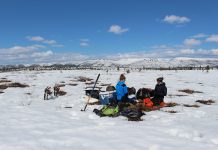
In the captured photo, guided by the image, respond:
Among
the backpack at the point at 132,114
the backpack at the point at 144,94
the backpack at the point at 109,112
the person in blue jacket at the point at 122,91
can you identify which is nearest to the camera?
the backpack at the point at 132,114

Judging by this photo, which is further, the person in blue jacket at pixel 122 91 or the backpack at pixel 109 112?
the person in blue jacket at pixel 122 91

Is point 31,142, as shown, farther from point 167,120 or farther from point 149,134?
point 167,120

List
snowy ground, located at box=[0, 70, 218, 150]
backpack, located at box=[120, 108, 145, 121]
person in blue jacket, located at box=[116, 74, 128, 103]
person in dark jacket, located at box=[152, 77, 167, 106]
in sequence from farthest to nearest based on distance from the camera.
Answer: person in dark jacket, located at box=[152, 77, 167, 106] < person in blue jacket, located at box=[116, 74, 128, 103] < backpack, located at box=[120, 108, 145, 121] < snowy ground, located at box=[0, 70, 218, 150]

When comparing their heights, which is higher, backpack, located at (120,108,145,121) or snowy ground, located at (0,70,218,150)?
backpack, located at (120,108,145,121)

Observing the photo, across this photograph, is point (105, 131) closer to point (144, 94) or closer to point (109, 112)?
point (109, 112)

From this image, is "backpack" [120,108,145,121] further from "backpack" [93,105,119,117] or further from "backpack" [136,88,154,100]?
"backpack" [136,88,154,100]

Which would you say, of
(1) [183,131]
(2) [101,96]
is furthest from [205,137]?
(2) [101,96]

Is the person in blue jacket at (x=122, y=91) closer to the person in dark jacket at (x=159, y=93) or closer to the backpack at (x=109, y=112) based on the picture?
the person in dark jacket at (x=159, y=93)

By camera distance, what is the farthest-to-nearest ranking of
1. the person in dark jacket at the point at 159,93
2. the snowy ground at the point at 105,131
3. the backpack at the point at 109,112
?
the person in dark jacket at the point at 159,93, the backpack at the point at 109,112, the snowy ground at the point at 105,131

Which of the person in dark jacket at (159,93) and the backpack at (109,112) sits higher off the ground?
the person in dark jacket at (159,93)

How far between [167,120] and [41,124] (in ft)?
17.7

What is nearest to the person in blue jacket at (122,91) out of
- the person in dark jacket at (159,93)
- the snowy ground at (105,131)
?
the person in dark jacket at (159,93)

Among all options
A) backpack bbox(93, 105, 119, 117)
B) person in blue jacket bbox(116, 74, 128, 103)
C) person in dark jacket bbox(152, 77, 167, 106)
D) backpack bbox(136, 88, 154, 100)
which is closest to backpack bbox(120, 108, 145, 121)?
backpack bbox(93, 105, 119, 117)

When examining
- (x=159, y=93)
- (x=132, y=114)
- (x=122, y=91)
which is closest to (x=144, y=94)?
(x=159, y=93)
